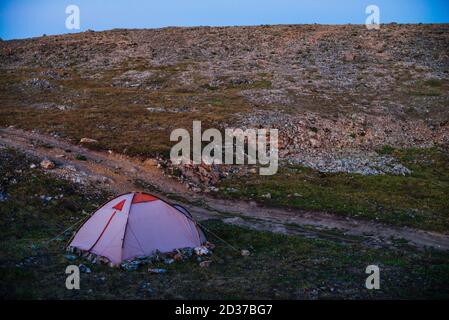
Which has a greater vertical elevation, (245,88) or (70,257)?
(245,88)

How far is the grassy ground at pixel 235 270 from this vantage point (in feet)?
47.9

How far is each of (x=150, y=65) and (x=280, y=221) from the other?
146 ft

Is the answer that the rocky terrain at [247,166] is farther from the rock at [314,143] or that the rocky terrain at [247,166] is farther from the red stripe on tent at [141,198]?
the red stripe on tent at [141,198]

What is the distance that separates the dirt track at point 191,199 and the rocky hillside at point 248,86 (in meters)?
2.32

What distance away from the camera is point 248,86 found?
53.9m

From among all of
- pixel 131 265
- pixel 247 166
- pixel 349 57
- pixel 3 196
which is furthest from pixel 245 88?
pixel 131 265

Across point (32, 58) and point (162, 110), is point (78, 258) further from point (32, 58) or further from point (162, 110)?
point (32, 58)

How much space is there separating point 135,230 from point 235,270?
4384 mm

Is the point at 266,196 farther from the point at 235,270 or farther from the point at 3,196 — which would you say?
the point at 3,196

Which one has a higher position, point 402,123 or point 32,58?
point 32,58

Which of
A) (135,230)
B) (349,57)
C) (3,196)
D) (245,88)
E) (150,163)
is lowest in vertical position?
(135,230)

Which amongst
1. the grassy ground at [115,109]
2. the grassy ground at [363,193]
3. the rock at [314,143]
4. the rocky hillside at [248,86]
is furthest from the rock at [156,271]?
the rock at [314,143]
